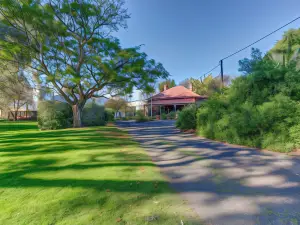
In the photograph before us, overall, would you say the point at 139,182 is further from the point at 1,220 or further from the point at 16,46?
the point at 16,46

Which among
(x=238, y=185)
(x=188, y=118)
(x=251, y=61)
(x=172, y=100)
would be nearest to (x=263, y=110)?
(x=251, y=61)

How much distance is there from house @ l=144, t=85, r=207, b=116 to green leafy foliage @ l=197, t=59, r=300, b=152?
1985cm

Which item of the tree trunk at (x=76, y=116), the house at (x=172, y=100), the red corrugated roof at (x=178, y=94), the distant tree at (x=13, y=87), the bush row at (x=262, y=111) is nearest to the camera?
the bush row at (x=262, y=111)

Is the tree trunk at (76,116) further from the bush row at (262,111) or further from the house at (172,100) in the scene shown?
the house at (172,100)

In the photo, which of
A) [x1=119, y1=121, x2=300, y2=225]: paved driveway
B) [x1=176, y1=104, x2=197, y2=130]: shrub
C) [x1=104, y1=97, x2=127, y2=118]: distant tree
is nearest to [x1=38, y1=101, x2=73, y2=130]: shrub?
[x1=176, y1=104, x2=197, y2=130]: shrub

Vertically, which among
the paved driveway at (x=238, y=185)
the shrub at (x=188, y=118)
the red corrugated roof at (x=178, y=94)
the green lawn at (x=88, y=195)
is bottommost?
the paved driveway at (x=238, y=185)

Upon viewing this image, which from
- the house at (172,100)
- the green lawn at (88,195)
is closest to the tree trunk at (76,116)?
the green lawn at (88,195)

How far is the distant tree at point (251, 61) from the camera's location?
7908mm

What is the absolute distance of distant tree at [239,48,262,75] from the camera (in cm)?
791

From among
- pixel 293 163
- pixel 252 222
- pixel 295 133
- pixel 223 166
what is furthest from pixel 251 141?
pixel 252 222

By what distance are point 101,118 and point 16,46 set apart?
1015 cm

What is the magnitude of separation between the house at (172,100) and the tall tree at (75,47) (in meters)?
13.4

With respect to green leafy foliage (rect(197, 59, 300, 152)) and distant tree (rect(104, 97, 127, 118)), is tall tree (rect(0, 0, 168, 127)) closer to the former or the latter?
green leafy foliage (rect(197, 59, 300, 152))

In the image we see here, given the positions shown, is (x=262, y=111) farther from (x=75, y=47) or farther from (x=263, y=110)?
(x=75, y=47)
